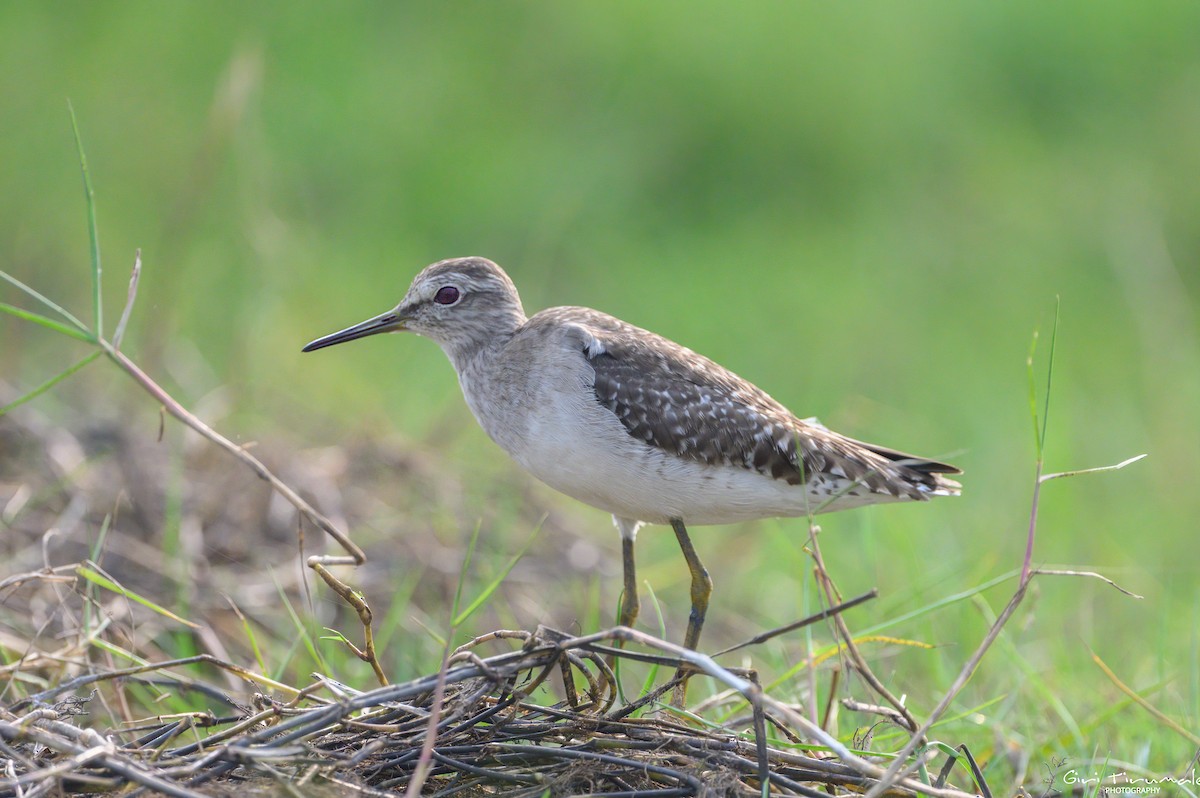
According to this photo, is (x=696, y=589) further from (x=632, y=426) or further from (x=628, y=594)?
(x=632, y=426)

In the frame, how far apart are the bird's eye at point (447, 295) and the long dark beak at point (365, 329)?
0.19 metres

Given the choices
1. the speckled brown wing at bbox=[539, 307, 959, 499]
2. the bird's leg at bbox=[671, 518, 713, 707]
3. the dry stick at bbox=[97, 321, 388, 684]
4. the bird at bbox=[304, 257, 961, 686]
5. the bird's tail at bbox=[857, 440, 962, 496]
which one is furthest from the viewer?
the bird's tail at bbox=[857, 440, 962, 496]

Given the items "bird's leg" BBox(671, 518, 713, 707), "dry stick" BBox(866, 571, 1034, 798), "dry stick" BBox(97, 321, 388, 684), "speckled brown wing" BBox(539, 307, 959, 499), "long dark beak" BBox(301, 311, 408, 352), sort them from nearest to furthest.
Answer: "dry stick" BBox(866, 571, 1034, 798), "dry stick" BBox(97, 321, 388, 684), "speckled brown wing" BBox(539, 307, 959, 499), "bird's leg" BBox(671, 518, 713, 707), "long dark beak" BBox(301, 311, 408, 352)

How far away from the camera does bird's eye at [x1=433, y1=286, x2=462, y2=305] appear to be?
5.68 meters

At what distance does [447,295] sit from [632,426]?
1188 mm

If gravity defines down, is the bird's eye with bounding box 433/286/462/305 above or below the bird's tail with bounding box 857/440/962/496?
above

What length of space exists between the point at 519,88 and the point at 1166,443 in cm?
797

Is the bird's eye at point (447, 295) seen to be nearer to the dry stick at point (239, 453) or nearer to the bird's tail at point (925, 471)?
the dry stick at point (239, 453)

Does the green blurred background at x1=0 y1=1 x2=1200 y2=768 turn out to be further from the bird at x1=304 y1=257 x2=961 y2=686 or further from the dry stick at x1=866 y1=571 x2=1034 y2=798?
the dry stick at x1=866 y1=571 x2=1034 y2=798

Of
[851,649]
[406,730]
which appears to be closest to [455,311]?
[406,730]

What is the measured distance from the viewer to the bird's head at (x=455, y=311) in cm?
566

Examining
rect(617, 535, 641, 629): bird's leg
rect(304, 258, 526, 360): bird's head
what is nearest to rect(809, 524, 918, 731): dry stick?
rect(617, 535, 641, 629): bird's leg

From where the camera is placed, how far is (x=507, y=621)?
729 centimetres

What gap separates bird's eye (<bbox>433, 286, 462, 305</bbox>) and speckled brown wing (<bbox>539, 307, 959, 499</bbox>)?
46 centimetres
